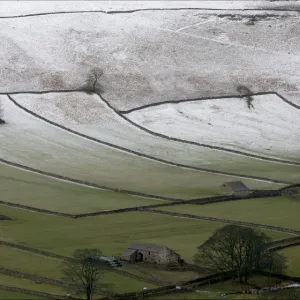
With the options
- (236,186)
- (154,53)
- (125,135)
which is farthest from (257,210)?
(154,53)

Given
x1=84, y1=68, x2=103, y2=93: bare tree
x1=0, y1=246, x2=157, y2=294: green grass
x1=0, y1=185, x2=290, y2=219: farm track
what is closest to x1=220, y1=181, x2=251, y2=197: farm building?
x1=0, y1=185, x2=290, y2=219: farm track

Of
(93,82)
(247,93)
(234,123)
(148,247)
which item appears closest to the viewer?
(148,247)

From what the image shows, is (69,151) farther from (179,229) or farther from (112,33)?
(112,33)

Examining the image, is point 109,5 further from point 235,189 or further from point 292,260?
point 292,260

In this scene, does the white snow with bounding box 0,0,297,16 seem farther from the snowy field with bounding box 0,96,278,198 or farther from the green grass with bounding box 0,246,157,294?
the green grass with bounding box 0,246,157,294

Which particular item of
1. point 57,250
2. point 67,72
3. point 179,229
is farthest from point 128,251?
point 67,72

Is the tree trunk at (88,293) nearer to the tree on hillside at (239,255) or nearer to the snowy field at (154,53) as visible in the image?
the tree on hillside at (239,255)
